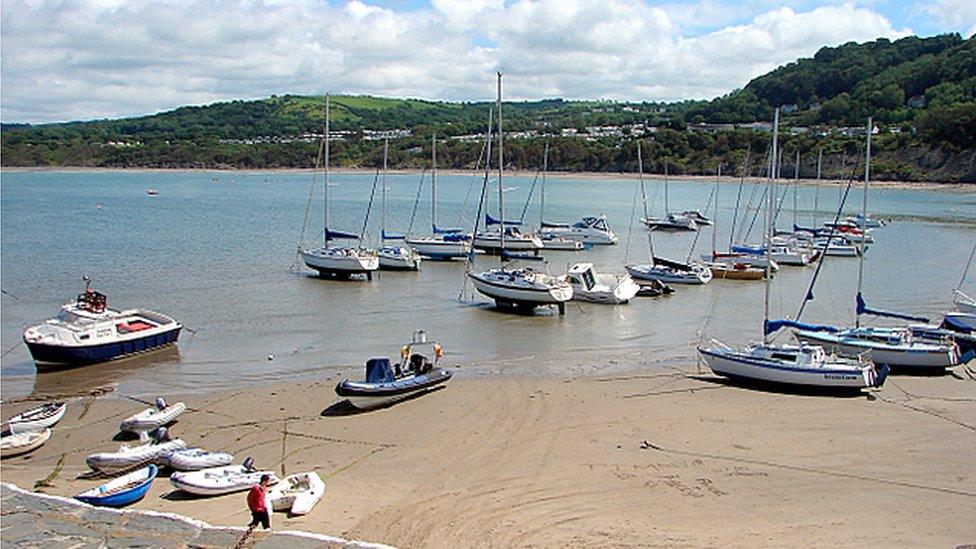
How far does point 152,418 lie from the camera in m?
19.5

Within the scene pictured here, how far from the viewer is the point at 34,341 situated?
25797 millimetres

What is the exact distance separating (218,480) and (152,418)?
4710 millimetres

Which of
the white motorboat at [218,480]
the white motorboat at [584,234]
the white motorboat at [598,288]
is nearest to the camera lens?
the white motorboat at [218,480]

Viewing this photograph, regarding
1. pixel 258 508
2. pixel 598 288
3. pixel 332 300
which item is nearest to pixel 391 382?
pixel 258 508

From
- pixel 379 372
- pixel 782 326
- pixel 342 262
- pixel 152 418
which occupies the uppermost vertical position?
pixel 782 326

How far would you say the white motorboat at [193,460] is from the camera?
53.8ft

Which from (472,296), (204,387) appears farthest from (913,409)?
(472,296)

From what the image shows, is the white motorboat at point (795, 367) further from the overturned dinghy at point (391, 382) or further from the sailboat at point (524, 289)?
the sailboat at point (524, 289)

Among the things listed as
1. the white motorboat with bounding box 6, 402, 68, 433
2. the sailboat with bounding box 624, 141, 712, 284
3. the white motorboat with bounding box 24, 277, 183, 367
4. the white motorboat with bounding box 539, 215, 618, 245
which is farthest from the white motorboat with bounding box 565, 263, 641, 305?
the white motorboat with bounding box 539, 215, 618, 245

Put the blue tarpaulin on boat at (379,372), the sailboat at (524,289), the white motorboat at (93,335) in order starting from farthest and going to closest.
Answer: the sailboat at (524,289) < the white motorboat at (93,335) < the blue tarpaulin on boat at (379,372)

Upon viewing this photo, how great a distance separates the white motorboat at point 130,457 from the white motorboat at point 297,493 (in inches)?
115

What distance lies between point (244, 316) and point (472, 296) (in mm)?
9539

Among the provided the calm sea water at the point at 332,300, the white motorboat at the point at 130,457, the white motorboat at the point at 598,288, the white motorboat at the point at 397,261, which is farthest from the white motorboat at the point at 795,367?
the white motorboat at the point at 397,261

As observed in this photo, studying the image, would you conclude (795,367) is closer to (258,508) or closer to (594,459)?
(594,459)
